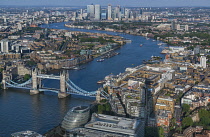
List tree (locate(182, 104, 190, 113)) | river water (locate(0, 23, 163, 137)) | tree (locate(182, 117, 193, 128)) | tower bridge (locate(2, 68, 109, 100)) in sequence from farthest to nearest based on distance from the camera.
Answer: tower bridge (locate(2, 68, 109, 100)) → tree (locate(182, 104, 190, 113)) → river water (locate(0, 23, 163, 137)) → tree (locate(182, 117, 193, 128))

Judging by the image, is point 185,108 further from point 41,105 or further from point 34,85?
point 34,85

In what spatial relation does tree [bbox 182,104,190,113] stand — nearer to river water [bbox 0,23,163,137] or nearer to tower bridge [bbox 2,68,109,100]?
tower bridge [bbox 2,68,109,100]

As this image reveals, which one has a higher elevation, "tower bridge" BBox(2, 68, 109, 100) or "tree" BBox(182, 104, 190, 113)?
"tower bridge" BBox(2, 68, 109, 100)

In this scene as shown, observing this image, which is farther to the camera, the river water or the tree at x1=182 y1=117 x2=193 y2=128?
the river water

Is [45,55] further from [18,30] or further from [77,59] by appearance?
[18,30]

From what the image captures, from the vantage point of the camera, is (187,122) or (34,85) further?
(34,85)

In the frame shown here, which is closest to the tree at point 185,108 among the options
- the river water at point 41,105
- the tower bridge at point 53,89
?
the tower bridge at point 53,89

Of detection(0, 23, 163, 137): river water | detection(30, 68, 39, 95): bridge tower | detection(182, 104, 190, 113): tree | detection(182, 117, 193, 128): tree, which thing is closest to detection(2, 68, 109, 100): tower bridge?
detection(30, 68, 39, 95): bridge tower

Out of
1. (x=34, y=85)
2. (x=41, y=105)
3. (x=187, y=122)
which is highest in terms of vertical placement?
(x=34, y=85)

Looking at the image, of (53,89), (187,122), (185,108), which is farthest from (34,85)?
(187,122)
